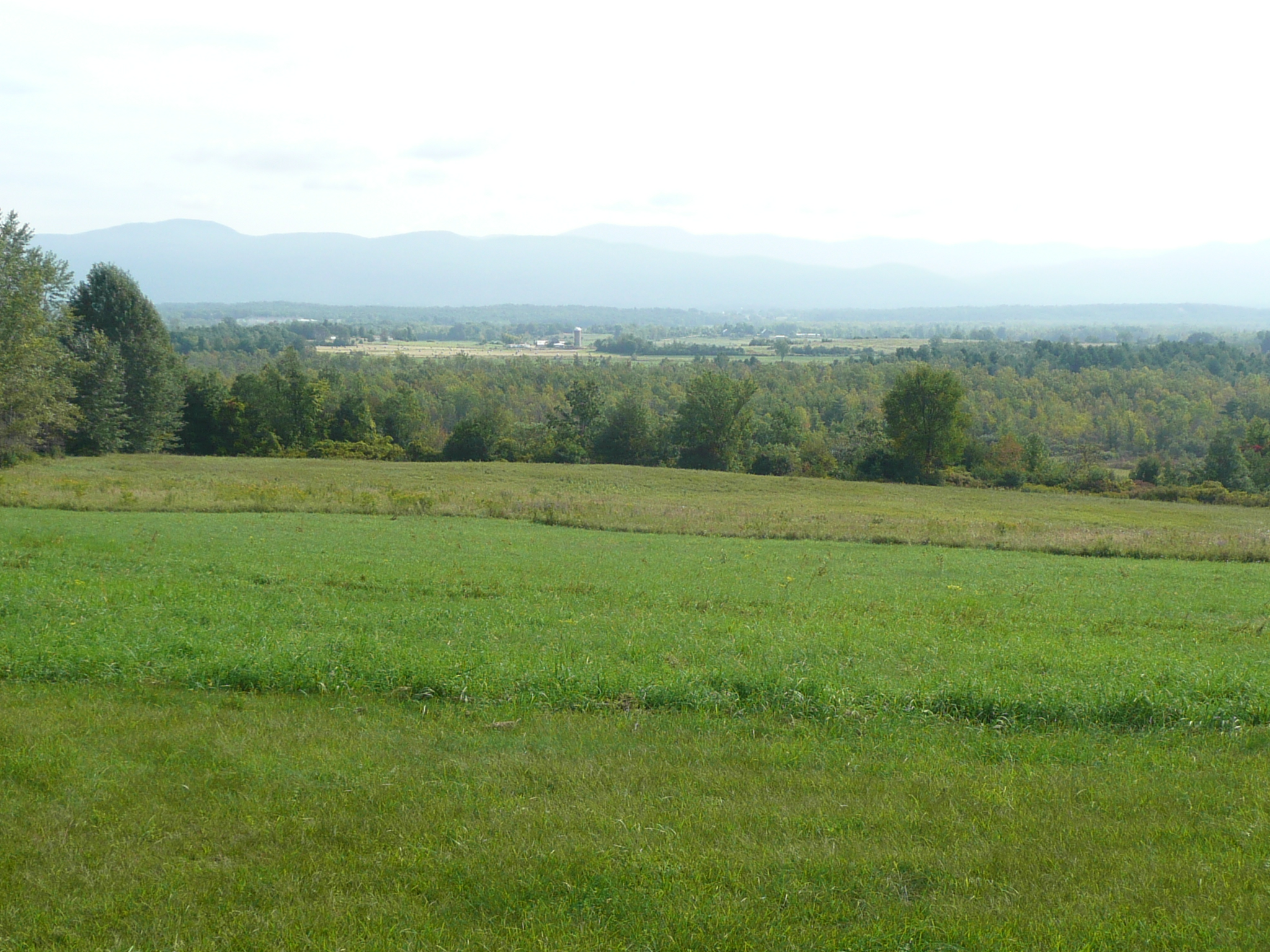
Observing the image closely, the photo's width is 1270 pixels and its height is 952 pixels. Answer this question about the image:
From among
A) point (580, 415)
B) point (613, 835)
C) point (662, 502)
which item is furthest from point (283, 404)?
point (613, 835)

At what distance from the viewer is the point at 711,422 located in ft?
328

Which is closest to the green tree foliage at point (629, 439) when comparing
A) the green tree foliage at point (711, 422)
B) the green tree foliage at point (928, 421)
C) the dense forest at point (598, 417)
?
the dense forest at point (598, 417)

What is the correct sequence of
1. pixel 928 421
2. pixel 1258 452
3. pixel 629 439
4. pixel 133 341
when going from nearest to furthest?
pixel 133 341 → pixel 1258 452 → pixel 928 421 → pixel 629 439

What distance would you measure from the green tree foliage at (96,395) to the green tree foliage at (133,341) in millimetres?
2079

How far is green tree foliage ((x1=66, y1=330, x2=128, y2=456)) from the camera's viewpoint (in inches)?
2889

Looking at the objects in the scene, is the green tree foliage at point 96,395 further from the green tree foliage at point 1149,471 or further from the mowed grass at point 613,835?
the green tree foliage at point 1149,471

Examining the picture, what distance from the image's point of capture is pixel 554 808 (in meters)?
7.09

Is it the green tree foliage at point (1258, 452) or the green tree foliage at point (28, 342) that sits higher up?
the green tree foliage at point (28, 342)

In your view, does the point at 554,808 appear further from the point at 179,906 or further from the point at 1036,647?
the point at 1036,647

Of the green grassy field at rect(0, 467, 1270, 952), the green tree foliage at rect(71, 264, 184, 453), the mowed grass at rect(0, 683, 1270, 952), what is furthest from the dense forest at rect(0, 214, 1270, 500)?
the mowed grass at rect(0, 683, 1270, 952)

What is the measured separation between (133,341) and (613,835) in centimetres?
8619

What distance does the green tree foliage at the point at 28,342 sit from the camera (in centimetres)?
5419

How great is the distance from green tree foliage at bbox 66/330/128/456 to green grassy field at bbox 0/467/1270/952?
61869 mm

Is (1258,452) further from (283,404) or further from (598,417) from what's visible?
(283,404)
